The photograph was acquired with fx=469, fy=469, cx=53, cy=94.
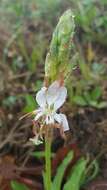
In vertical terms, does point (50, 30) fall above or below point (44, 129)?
above

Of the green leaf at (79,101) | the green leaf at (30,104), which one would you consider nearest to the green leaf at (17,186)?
the green leaf at (30,104)

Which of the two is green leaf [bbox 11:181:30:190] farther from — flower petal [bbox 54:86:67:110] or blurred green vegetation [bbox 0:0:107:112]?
flower petal [bbox 54:86:67:110]

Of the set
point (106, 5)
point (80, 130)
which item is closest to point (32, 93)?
point (80, 130)

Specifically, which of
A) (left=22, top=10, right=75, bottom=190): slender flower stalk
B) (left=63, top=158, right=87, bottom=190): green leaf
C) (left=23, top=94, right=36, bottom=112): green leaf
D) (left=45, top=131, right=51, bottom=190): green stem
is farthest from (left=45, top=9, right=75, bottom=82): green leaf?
(left=23, top=94, right=36, bottom=112): green leaf

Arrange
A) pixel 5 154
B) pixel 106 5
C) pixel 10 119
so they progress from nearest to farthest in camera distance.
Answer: pixel 5 154 → pixel 10 119 → pixel 106 5

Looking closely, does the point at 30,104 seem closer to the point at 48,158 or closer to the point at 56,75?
the point at 48,158

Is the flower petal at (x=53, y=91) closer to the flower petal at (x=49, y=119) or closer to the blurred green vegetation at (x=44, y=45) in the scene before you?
the flower petal at (x=49, y=119)

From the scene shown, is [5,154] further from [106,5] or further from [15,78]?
[106,5]
